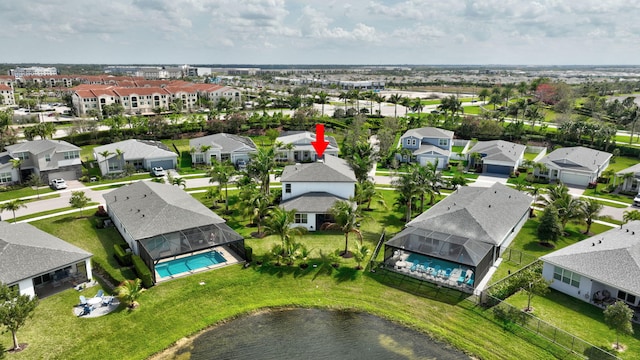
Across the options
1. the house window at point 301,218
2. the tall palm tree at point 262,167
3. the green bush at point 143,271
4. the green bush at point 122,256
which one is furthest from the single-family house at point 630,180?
the green bush at point 122,256

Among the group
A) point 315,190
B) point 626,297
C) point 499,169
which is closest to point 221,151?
point 315,190

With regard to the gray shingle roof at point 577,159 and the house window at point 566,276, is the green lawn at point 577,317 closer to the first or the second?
the house window at point 566,276

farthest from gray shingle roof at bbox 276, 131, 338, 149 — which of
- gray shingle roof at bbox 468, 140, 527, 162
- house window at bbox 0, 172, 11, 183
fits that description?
house window at bbox 0, 172, 11, 183

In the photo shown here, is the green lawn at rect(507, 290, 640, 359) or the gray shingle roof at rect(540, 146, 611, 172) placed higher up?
the gray shingle roof at rect(540, 146, 611, 172)

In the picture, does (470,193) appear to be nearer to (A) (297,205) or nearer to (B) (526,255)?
(B) (526,255)

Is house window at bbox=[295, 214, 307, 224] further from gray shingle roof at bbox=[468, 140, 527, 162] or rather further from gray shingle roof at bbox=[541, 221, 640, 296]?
gray shingle roof at bbox=[468, 140, 527, 162]

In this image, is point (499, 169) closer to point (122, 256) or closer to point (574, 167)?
point (574, 167)
